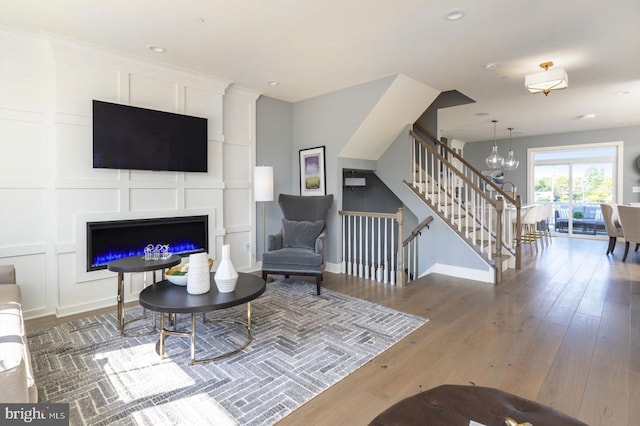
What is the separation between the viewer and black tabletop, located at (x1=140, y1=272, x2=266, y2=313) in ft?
7.62

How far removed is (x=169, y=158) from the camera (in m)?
4.06

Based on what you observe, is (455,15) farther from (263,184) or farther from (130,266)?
(130,266)

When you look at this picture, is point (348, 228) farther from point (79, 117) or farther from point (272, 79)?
point (79, 117)

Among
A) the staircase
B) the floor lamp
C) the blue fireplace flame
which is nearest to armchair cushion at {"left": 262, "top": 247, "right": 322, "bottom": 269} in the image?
the floor lamp

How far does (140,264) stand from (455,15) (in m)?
3.37

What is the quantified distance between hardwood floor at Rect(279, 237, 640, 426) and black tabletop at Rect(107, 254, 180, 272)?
1.73 metres

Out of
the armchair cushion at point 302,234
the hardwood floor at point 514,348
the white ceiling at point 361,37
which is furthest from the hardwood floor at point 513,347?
the white ceiling at point 361,37

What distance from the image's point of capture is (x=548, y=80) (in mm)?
3891

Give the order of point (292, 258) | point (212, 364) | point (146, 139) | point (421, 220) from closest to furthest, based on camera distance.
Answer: point (212, 364)
point (146, 139)
point (292, 258)
point (421, 220)

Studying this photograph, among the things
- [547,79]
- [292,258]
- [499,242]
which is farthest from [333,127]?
[499,242]

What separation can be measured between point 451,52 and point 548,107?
11.8 feet

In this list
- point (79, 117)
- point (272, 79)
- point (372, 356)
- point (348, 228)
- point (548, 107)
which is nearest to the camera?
point (372, 356)

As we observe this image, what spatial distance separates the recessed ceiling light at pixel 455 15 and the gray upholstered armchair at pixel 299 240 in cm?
261

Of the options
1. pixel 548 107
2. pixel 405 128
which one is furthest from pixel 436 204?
pixel 548 107
